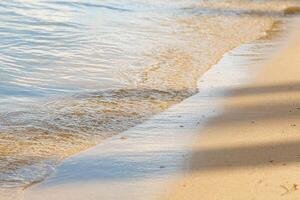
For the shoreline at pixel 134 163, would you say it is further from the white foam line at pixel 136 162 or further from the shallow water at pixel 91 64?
the shallow water at pixel 91 64

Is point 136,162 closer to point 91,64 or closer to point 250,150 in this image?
point 250,150

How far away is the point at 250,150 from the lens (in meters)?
5.46

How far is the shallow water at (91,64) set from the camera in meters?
6.02

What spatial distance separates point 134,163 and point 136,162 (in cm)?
2

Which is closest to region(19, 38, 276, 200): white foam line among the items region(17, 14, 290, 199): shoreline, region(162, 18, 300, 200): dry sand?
region(17, 14, 290, 199): shoreline

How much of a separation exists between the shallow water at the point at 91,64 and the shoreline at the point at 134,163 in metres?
0.16

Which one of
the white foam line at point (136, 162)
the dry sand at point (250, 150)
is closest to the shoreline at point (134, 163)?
the white foam line at point (136, 162)

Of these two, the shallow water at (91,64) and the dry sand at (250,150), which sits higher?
the shallow water at (91,64)

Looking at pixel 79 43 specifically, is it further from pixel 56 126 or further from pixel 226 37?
pixel 56 126

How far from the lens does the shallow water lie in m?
6.02

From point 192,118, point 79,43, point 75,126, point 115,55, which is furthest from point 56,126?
point 79,43

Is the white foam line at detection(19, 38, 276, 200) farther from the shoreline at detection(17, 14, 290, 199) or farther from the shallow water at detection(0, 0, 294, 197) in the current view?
the shallow water at detection(0, 0, 294, 197)

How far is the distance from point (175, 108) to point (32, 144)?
1.59m

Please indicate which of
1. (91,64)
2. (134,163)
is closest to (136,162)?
(134,163)
